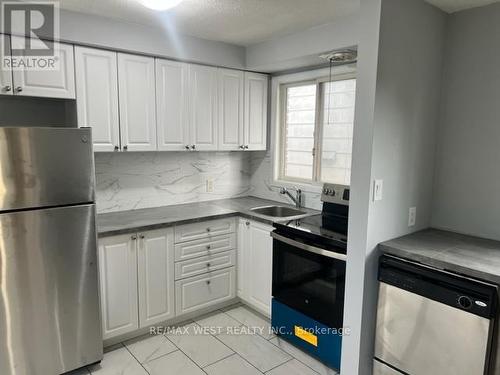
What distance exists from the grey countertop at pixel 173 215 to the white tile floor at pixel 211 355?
86 centimetres

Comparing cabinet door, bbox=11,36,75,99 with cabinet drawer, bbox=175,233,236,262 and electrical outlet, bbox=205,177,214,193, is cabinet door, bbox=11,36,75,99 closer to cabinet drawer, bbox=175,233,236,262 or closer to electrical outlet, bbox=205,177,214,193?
cabinet drawer, bbox=175,233,236,262

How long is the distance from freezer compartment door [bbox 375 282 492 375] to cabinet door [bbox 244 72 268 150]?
6.38 feet

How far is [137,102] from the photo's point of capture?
273 centimetres

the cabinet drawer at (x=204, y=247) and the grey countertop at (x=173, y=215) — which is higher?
the grey countertop at (x=173, y=215)

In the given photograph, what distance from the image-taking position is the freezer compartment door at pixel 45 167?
1913 millimetres

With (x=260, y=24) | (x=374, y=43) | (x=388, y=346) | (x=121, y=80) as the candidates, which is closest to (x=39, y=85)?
(x=121, y=80)

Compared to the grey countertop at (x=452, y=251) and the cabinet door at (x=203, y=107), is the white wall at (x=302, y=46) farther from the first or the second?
the grey countertop at (x=452, y=251)

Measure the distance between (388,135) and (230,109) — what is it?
66.7 inches

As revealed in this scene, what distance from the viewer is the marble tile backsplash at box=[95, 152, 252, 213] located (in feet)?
9.75

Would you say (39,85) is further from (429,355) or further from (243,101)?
(429,355)

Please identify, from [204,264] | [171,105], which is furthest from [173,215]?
[171,105]

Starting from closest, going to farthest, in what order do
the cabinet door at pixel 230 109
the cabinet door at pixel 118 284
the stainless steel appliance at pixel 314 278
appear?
the stainless steel appliance at pixel 314 278 → the cabinet door at pixel 118 284 → the cabinet door at pixel 230 109

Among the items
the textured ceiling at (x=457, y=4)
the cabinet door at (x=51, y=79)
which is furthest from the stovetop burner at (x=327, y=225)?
the cabinet door at (x=51, y=79)

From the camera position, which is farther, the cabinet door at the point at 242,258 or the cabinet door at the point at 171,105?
the cabinet door at the point at 242,258
